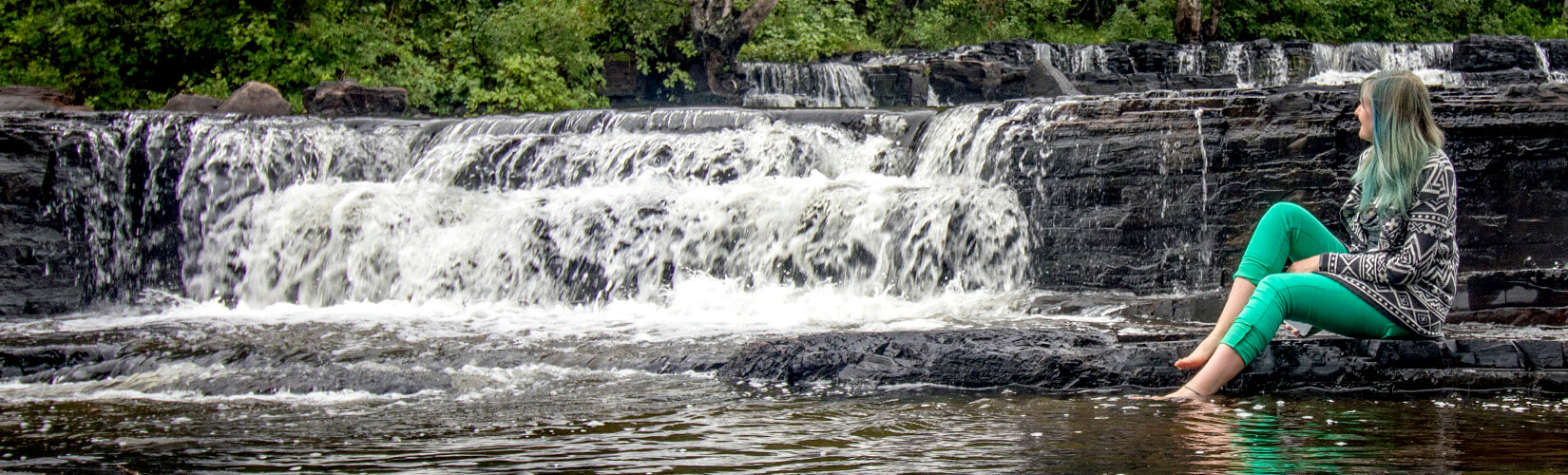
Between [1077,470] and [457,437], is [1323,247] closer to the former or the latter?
[1077,470]

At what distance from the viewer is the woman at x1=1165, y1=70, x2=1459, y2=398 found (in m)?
3.86

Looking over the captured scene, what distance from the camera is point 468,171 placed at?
10219mm

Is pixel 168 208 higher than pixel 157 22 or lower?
lower

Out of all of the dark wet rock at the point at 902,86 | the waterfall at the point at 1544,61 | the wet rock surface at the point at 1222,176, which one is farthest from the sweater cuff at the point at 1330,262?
the waterfall at the point at 1544,61

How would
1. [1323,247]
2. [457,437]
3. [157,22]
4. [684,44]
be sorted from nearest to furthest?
[457,437] < [1323,247] < [157,22] < [684,44]

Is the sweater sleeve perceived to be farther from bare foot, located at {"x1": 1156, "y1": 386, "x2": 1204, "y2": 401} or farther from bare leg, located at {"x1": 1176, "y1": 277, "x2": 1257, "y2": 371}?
bare foot, located at {"x1": 1156, "y1": 386, "x2": 1204, "y2": 401}

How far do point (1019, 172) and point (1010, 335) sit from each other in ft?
13.1

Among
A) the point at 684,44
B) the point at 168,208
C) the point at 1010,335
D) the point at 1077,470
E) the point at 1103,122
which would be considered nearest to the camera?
the point at 1077,470

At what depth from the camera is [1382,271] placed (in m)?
3.89

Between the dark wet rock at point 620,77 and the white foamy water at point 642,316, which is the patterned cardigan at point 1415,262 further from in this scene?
the dark wet rock at point 620,77

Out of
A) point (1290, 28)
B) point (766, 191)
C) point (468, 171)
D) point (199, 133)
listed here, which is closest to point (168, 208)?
point (199, 133)

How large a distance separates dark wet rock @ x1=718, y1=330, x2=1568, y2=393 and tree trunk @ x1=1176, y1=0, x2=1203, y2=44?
17.4 meters

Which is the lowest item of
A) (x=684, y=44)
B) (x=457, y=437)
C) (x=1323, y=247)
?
(x=457, y=437)

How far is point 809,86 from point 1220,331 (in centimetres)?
1215
